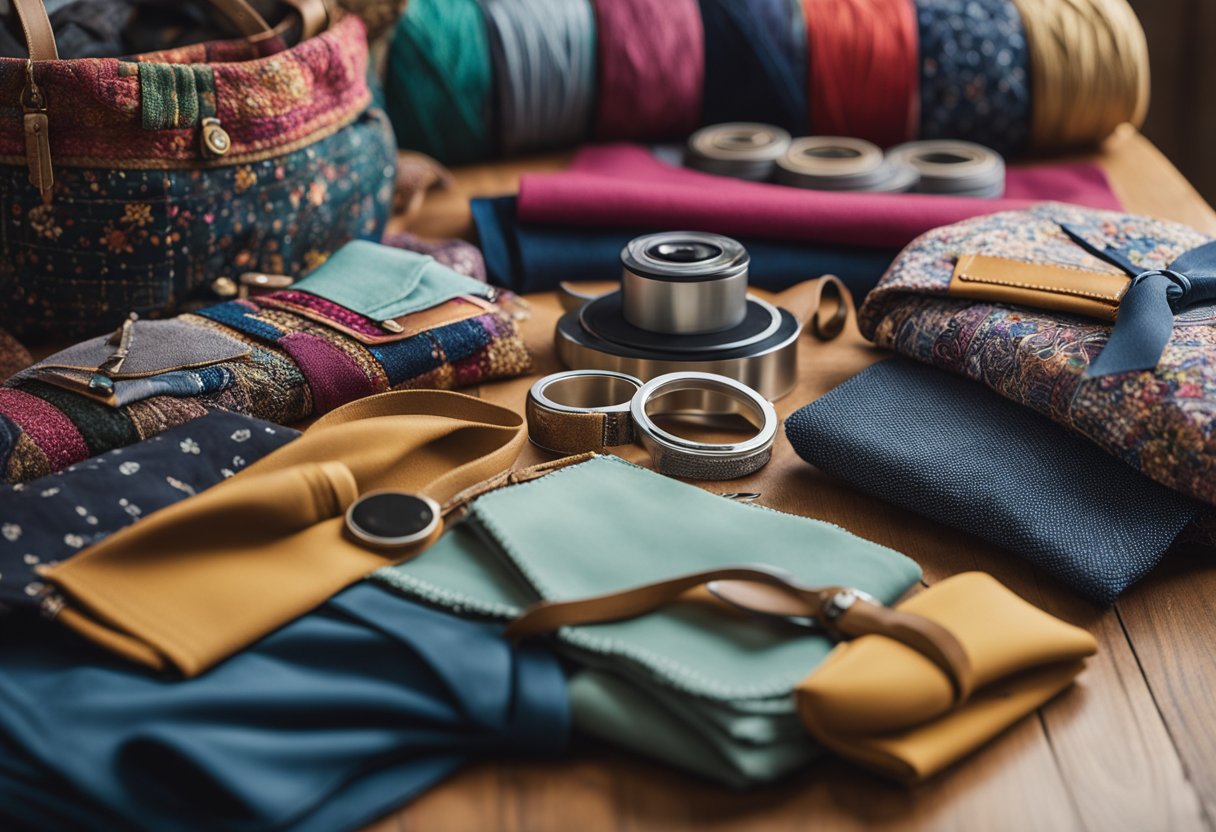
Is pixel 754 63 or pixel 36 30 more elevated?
pixel 36 30

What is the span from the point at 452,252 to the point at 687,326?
0.98 feet

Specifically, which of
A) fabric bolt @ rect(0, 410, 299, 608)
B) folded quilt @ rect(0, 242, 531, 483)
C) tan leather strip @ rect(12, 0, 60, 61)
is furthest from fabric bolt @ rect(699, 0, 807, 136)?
fabric bolt @ rect(0, 410, 299, 608)

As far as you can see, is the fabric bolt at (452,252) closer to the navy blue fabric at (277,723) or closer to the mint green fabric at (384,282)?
the mint green fabric at (384,282)

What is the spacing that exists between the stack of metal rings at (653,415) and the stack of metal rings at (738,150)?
506mm

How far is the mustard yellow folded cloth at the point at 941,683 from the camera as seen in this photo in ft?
2.22

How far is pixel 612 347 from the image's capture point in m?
1.10

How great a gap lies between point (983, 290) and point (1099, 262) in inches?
4.5

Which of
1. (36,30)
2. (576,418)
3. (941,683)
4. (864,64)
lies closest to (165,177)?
(36,30)

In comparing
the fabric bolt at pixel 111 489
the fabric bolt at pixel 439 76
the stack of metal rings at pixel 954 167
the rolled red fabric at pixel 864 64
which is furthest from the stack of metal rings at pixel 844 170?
the fabric bolt at pixel 111 489

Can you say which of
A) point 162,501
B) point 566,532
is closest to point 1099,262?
point 566,532

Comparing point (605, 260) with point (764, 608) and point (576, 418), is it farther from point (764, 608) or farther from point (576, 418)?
point (764, 608)

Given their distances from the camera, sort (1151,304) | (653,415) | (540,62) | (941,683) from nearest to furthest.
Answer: (941,683)
(1151,304)
(653,415)
(540,62)

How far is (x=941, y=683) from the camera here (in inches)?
27.2

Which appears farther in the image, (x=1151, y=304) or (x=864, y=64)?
(x=864, y=64)
